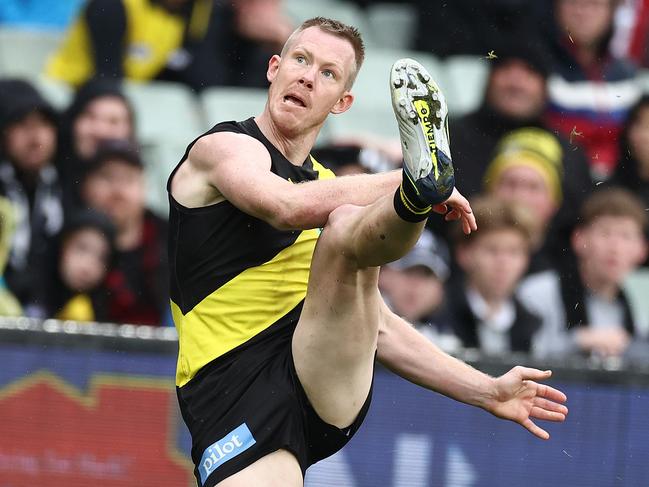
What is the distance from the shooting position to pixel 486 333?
25.3ft

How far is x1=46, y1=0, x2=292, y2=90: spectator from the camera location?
29.4 feet

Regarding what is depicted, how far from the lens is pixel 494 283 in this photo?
7801 millimetres

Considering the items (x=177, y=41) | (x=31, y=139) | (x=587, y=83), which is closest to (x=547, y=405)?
(x=587, y=83)

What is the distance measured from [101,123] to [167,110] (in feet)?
2.24

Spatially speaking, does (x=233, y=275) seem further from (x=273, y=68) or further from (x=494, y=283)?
(x=494, y=283)

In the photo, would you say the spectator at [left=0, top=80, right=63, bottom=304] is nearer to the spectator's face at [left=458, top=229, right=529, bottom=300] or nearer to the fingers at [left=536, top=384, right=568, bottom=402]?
the spectator's face at [left=458, top=229, right=529, bottom=300]

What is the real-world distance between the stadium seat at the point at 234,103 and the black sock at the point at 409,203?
4753 mm

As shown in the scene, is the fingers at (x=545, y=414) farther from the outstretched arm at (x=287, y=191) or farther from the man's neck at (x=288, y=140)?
the man's neck at (x=288, y=140)

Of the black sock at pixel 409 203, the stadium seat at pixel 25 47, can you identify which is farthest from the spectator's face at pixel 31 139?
the black sock at pixel 409 203

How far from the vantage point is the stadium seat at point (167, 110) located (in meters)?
9.01

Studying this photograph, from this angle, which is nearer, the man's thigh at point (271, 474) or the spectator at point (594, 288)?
the man's thigh at point (271, 474)

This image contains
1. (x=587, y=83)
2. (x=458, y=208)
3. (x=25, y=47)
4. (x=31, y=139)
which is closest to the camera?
(x=458, y=208)

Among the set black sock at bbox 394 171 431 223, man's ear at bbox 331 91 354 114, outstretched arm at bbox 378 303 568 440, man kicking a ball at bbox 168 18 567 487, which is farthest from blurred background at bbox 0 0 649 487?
black sock at bbox 394 171 431 223

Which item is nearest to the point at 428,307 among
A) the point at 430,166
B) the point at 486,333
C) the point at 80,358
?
the point at 486,333
